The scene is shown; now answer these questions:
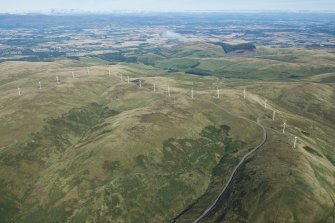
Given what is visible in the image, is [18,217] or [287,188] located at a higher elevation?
[287,188]

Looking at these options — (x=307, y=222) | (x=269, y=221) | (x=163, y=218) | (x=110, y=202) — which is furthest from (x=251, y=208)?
(x=110, y=202)

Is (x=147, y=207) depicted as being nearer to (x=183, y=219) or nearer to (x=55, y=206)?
(x=183, y=219)

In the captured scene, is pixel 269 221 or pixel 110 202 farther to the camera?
pixel 110 202

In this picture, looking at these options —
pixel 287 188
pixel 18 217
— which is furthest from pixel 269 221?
pixel 18 217

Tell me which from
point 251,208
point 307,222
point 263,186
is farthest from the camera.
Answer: point 263,186

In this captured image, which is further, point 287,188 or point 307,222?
point 287,188

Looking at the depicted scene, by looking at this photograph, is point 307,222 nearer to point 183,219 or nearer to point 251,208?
point 251,208

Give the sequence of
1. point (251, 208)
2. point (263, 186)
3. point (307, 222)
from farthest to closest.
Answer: point (263, 186)
point (251, 208)
point (307, 222)

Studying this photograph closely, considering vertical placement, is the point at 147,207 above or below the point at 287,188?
below
